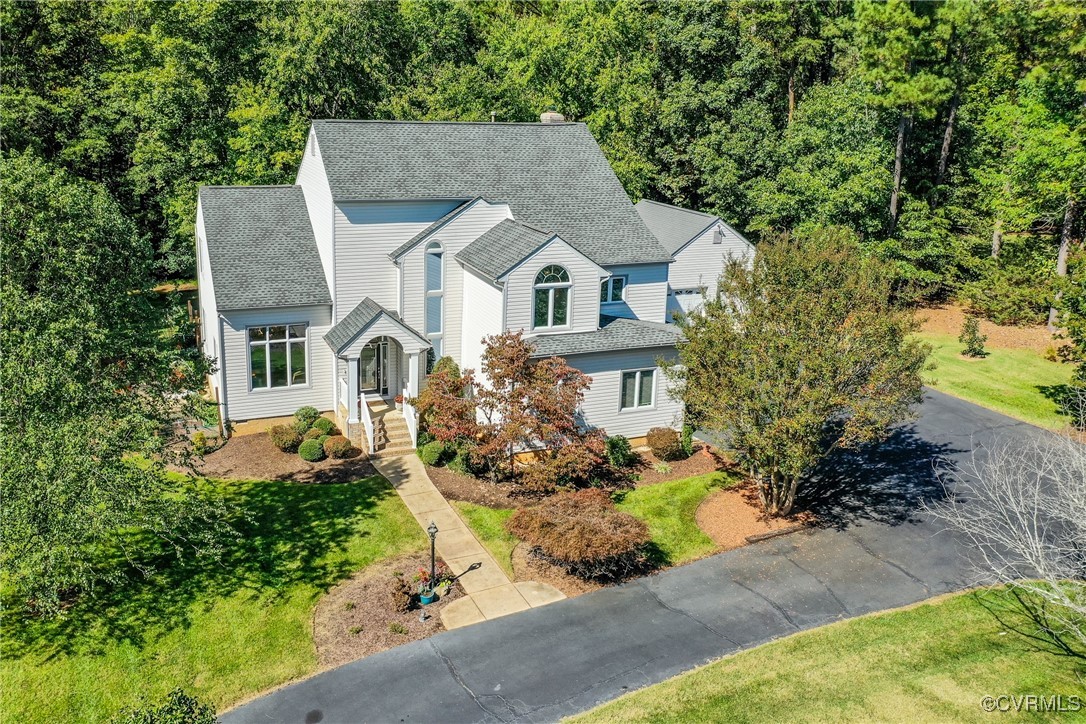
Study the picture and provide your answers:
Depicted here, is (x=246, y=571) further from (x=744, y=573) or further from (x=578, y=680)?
(x=744, y=573)

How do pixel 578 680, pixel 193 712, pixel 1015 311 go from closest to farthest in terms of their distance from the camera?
pixel 193 712
pixel 578 680
pixel 1015 311

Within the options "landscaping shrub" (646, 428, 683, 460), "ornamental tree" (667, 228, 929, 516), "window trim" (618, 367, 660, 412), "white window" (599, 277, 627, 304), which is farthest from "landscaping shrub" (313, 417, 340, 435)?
"ornamental tree" (667, 228, 929, 516)

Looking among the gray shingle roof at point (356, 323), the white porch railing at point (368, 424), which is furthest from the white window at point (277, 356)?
the white porch railing at point (368, 424)

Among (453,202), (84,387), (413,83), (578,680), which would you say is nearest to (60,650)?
(84,387)

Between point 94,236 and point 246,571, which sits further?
point 246,571

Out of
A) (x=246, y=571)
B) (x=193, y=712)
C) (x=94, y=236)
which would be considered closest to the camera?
(x=193, y=712)

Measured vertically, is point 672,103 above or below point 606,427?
above

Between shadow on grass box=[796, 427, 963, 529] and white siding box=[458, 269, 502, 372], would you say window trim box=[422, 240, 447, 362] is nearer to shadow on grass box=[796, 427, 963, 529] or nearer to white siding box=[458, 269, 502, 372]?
white siding box=[458, 269, 502, 372]
